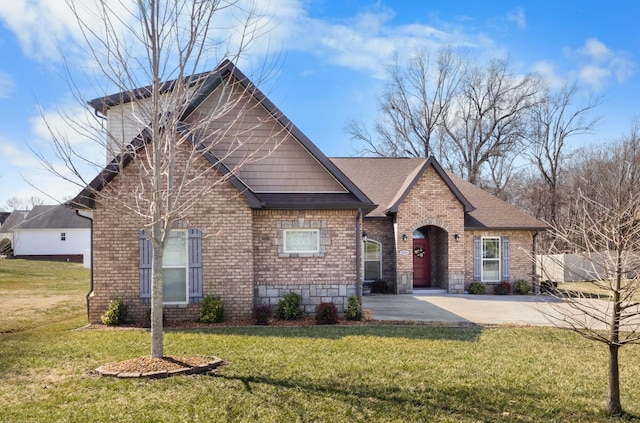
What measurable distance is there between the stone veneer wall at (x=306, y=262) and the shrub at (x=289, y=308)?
342 mm

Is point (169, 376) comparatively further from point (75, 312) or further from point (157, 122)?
point (75, 312)

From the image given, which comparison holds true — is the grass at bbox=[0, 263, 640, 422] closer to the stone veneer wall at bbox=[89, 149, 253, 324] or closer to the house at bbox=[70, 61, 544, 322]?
the stone veneer wall at bbox=[89, 149, 253, 324]

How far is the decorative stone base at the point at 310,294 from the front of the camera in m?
12.0

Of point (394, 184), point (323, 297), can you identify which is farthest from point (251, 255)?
point (394, 184)

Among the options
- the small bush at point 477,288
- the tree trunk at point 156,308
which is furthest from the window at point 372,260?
the tree trunk at point 156,308

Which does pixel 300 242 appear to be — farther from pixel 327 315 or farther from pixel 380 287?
pixel 380 287

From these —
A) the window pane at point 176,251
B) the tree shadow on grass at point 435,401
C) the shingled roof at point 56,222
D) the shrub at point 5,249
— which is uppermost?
the shingled roof at point 56,222

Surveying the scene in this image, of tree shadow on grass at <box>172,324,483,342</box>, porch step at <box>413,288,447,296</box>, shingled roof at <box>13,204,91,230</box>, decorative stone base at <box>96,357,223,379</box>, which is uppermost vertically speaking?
shingled roof at <box>13,204,91,230</box>

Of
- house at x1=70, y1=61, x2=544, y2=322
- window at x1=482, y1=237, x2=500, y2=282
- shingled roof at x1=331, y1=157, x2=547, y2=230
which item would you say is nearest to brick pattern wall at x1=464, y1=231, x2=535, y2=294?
window at x1=482, y1=237, x2=500, y2=282

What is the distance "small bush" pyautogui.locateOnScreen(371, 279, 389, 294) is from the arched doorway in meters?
1.94

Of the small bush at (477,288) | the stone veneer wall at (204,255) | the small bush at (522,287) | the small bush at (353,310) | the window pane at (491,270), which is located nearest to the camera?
the stone veneer wall at (204,255)

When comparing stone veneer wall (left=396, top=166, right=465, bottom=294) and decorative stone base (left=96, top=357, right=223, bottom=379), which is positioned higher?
stone veneer wall (left=396, top=166, right=465, bottom=294)

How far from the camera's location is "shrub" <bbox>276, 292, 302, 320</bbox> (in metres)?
11.6

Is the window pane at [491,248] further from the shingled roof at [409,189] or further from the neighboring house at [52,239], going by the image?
the neighboring house at [52,239]
